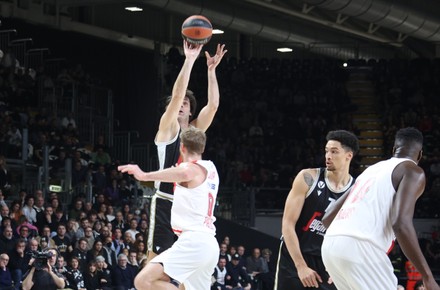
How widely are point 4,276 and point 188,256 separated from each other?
330 inches

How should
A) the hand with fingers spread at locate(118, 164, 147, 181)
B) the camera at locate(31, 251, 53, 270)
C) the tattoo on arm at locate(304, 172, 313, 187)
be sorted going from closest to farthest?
the hand with fingers spread at locate(118, 164, 147, 181)
the tattoo on arm at locate(304, 172, 313, 187)
the camera at locate(31, 251, 53, 270)

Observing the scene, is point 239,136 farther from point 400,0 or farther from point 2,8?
point 2,8

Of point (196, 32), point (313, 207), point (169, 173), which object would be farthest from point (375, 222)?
point (196, 32)

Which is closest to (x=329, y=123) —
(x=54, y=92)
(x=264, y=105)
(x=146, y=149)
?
(x=264, y=105)

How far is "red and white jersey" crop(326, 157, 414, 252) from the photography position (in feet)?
19.4


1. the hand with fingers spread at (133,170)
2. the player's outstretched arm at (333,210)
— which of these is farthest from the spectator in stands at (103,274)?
the player's outstretched arm at (333,210)

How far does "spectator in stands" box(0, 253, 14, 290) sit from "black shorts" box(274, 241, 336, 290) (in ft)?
26.8

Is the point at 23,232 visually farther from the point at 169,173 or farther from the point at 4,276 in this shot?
the point at 169,173

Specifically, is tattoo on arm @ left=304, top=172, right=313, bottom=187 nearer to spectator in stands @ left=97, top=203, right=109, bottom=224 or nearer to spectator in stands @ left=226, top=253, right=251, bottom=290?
spectator in stands @ left=97, top=203, right=109, bottom=224

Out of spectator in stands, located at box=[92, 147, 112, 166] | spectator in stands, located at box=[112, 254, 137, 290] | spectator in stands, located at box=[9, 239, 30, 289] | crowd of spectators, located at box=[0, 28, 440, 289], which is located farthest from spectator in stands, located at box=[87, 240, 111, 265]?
spectator in stands, located at box=[92, 147, 112, 166]

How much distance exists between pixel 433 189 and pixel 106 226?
12.4 meters

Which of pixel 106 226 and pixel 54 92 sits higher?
pixel 54 92

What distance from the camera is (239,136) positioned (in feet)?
99.6

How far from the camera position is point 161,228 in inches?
330
